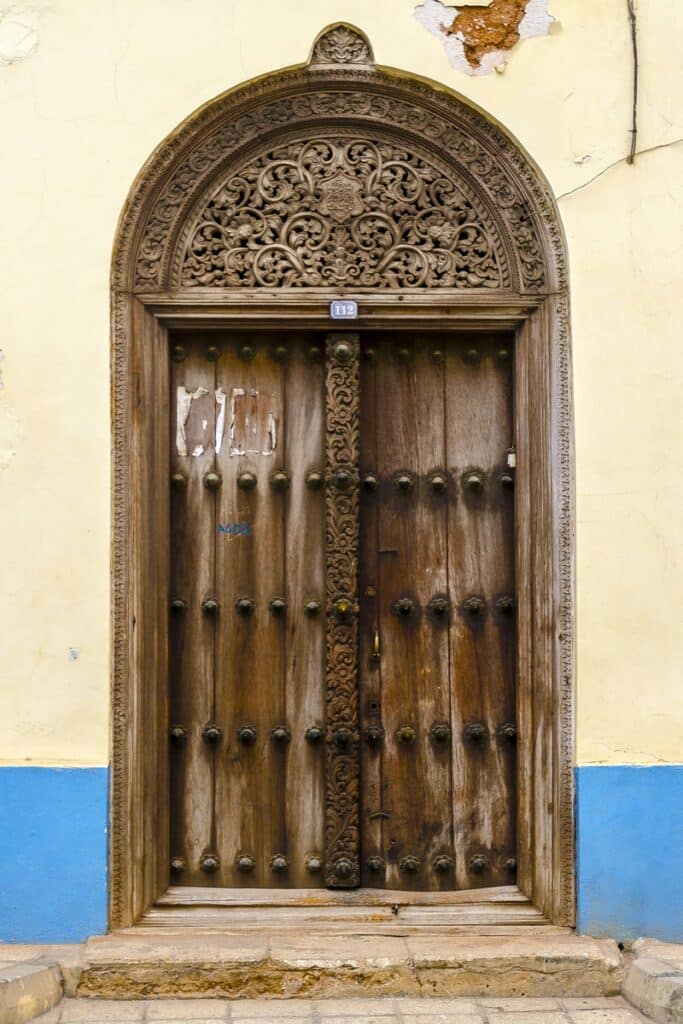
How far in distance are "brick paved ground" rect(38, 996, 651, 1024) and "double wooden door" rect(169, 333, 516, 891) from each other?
0.44 m

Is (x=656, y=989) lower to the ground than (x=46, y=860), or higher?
lower

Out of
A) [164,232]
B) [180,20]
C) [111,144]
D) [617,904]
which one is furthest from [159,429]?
[617,904]

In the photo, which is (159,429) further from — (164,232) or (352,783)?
(352,783)

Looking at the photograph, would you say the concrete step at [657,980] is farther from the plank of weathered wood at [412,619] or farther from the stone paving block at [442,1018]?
the plank of weathered wood at [412,619]

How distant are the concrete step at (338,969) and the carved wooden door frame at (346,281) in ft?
0.66

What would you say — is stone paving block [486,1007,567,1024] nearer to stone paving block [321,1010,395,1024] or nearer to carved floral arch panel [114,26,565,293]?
stone paving block [321,1010,395,1024]

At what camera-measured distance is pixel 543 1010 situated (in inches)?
131

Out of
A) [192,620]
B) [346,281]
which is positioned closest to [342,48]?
[346,281]

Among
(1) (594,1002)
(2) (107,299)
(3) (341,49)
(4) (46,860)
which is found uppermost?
(3) (341,49)

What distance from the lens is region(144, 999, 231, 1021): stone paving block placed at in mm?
3248

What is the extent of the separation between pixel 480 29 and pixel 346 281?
2.91ft

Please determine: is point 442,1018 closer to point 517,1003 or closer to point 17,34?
point 517,1003

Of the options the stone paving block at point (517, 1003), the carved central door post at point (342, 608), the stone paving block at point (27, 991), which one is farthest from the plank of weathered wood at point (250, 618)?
the stone paving block at point (517, 1003)

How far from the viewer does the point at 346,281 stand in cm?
368
